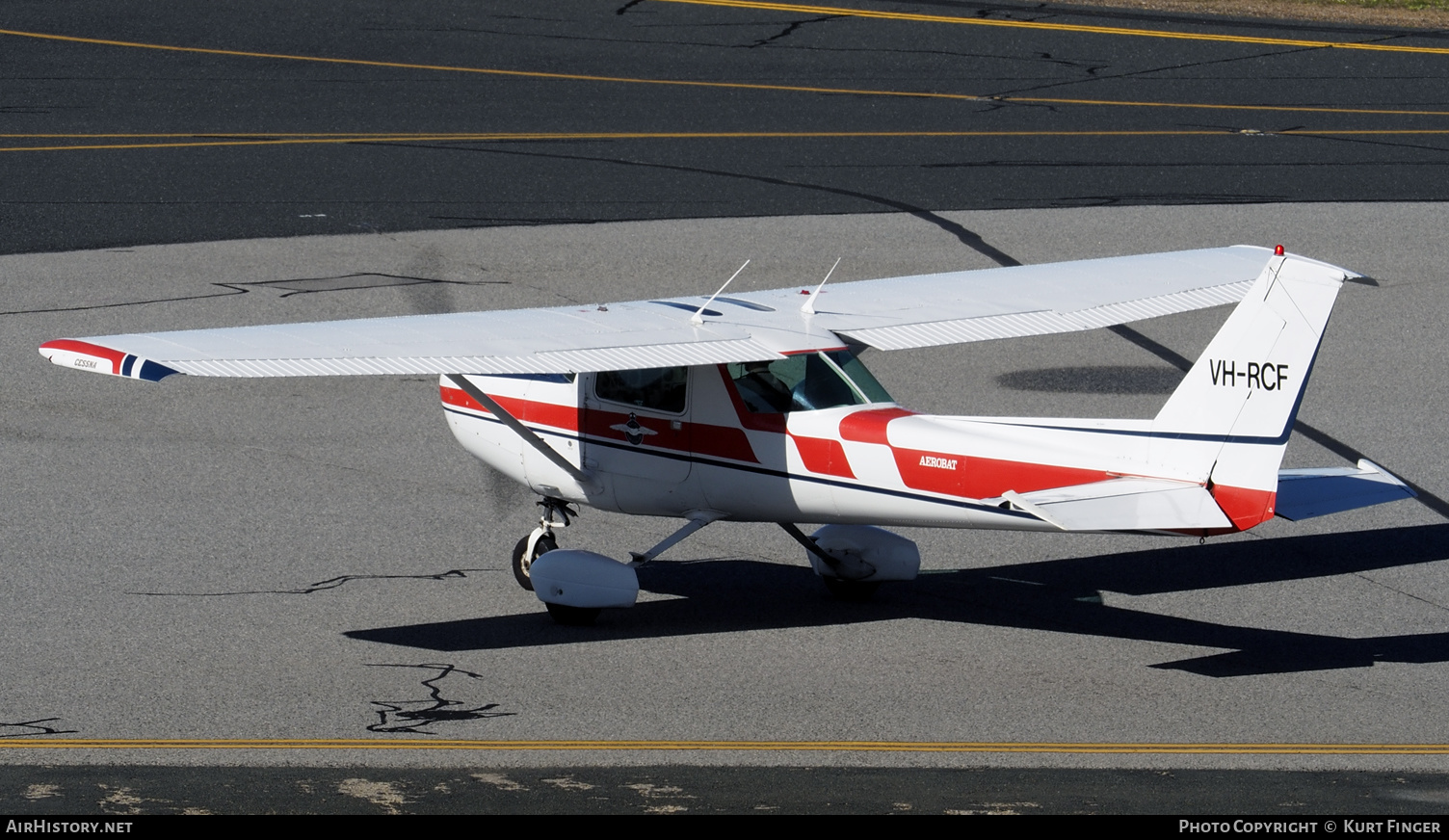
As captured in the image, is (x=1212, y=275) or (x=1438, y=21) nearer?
(x=1212, y=275)

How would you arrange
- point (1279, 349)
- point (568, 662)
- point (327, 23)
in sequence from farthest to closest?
1. point (327, 23)
2. point (568, 662)
3. point (1279, 349)

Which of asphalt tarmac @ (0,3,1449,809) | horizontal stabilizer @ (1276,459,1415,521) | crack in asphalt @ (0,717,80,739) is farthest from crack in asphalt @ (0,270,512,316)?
horizontal stabilizer @ (1276,459,1415,521)

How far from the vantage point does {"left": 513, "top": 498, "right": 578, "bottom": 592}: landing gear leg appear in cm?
1263

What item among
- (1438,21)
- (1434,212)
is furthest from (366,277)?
(1438,21)

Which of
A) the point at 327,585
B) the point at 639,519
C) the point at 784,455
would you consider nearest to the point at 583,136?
the point at 639,519

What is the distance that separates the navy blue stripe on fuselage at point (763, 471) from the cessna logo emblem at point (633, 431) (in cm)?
5

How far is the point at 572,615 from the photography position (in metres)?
12.1

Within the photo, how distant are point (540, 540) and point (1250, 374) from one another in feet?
17.5

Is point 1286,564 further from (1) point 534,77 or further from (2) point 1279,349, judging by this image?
(1) point 534,77

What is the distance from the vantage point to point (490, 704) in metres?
10.8

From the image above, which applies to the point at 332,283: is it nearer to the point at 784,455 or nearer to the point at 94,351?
the point at 784,455

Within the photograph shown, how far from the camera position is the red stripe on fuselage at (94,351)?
9895mm

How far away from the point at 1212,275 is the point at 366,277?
10974mm

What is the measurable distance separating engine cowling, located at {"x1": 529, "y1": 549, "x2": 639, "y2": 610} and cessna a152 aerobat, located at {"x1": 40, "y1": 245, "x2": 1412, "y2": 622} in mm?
15
